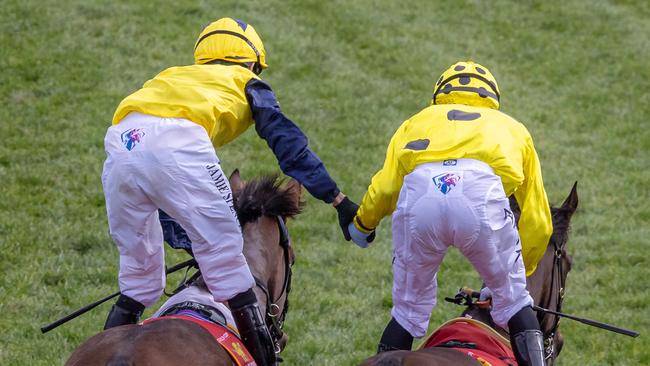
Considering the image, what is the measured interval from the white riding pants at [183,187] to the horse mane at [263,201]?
1.13ft

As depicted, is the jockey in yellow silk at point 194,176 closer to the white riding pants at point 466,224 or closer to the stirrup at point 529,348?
the white riding pants at point 466,224

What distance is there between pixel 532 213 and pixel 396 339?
0.88m

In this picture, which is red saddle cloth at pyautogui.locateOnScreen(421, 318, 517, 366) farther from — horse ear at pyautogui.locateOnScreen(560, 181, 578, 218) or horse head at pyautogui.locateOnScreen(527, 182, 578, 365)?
horse ear at pyautogui.locateOnScreen(560, 181, 578, 218)

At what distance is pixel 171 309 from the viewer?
14.0 feet

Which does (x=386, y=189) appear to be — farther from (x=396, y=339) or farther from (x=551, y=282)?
(x=551, y=282)

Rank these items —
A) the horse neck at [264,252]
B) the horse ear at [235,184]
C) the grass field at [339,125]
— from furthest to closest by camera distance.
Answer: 1. the grass field at [339,125]
2. the horse ear at [235,184]
3. the horse neck at [264,252]

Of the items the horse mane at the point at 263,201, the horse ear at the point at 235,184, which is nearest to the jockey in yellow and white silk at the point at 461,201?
the horse mane at the point at 263,201

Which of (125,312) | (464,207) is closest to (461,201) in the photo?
(464,207)

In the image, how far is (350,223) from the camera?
191 inches

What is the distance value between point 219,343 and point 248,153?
18.5 feet

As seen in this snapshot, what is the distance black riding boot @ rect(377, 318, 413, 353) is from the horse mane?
0.76 meters

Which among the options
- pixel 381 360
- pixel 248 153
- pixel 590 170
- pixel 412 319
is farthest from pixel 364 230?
pixel 590 170

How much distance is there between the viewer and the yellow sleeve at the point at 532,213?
4.54m

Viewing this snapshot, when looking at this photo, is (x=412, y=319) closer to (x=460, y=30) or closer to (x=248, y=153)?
(x=248, y=153)
